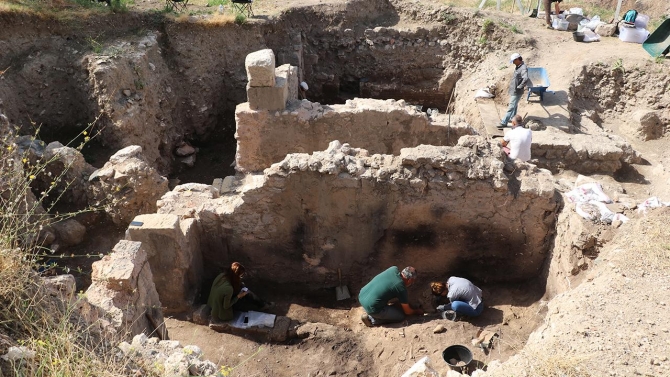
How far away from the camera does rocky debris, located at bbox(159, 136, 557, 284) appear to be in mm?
5863

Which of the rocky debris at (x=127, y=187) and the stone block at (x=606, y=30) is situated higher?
the stone block at (x=606, y=30)

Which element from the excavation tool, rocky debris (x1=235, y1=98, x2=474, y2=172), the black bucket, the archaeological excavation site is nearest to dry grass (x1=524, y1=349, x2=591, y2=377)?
the archaeological excavation site

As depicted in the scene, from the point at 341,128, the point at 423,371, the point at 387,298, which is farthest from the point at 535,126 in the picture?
the point at 423,371

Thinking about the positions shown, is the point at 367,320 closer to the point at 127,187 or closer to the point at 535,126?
the point at 127,187

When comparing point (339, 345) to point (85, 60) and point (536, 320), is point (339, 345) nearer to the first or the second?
point (536, 320)

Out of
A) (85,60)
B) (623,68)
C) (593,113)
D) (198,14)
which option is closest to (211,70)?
(198,14)

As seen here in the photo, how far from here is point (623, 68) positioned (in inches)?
429

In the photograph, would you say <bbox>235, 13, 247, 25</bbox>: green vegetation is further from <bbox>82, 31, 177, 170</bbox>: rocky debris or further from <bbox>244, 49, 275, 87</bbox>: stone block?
→ <bbox>244, 49, 275, 87</bbox>: stone block

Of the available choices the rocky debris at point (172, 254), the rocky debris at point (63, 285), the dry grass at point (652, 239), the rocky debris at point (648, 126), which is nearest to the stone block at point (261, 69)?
the rocky debris at point (172, 254)

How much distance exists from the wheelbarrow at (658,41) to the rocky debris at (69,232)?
12.2 metres

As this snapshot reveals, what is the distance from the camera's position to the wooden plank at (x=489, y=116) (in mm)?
9320

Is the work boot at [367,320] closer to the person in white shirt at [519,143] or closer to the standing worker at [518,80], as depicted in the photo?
the person in white shirt at [519,143]

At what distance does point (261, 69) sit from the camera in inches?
296

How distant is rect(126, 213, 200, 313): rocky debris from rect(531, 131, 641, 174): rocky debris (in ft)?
18.4
